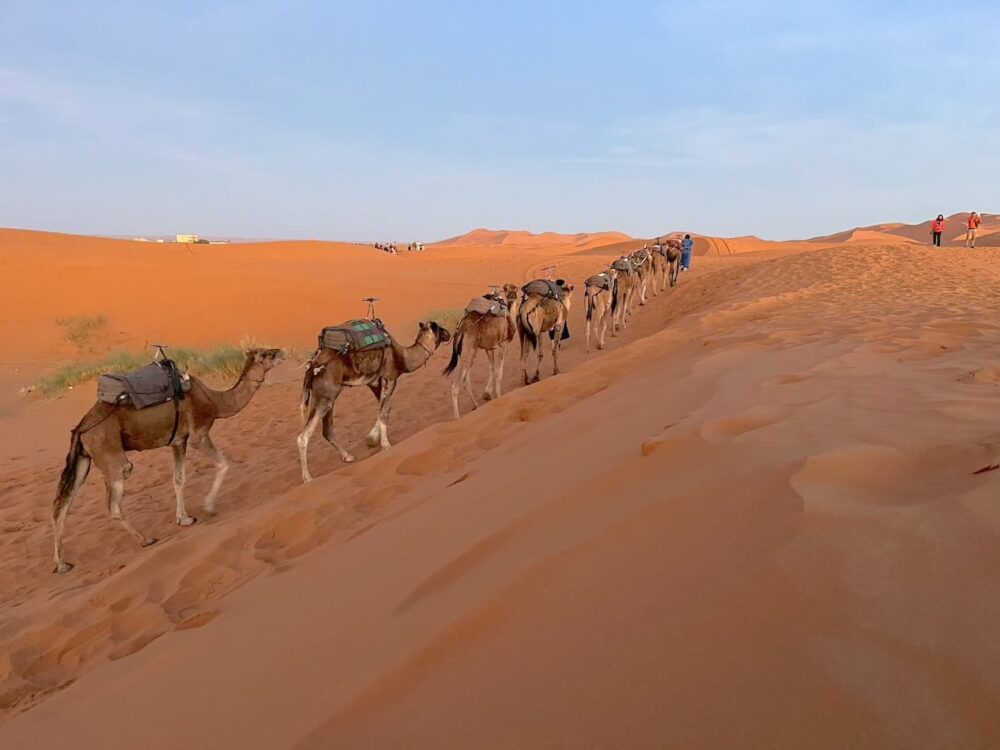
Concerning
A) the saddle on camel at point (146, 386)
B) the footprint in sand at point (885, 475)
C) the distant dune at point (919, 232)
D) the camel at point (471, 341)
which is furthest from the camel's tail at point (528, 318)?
the distant dune at point (919, 232)

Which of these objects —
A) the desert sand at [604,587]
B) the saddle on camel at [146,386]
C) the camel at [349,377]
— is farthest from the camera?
the camel at [349,377]

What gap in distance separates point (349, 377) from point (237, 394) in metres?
1.33

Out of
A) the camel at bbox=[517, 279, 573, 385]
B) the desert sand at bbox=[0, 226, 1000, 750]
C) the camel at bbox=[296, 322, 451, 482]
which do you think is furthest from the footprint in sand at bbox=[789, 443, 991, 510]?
the camel at bbox=[517, 279, 573, 385]

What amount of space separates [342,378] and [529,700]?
6683 millimetres

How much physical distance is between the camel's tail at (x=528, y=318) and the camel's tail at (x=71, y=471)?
6613 millimetres

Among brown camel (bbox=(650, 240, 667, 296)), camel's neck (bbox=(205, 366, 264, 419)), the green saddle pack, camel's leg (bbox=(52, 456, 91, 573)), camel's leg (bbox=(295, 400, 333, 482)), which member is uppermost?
brown camel (bbox=(650, 240, 667, 296))

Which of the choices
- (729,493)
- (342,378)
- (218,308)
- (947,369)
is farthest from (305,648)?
(218,308)

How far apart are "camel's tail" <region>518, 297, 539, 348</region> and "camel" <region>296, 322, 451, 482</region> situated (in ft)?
7.25

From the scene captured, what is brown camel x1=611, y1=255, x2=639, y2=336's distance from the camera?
49.5 feet

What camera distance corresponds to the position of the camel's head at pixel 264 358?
7234 millimetres

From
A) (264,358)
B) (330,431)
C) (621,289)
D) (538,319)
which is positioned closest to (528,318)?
(538,319)

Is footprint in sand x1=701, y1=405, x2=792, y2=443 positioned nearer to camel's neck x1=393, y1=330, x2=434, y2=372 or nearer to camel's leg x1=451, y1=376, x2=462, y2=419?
camel's neck x1=393, y1=330, x2=434, y2=372

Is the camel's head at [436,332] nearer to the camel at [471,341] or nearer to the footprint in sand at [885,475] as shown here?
the camel at [471,341]

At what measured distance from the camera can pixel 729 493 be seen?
7.08 ft
